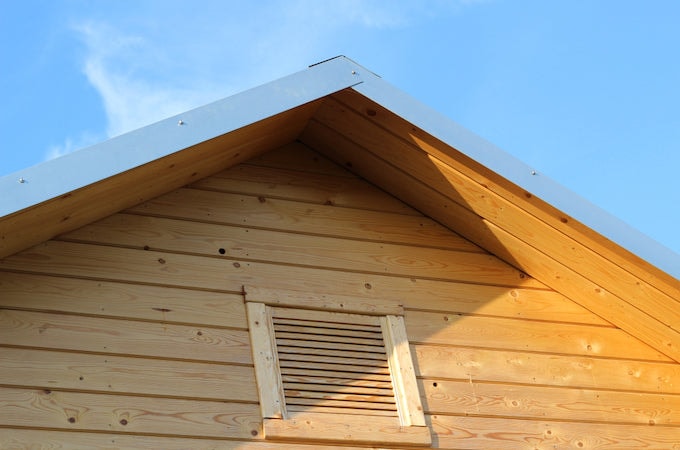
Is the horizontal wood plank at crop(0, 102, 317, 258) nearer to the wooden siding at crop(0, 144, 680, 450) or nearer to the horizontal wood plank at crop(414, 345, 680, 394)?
the wooden siding at crop(0, 144, 680, 450)

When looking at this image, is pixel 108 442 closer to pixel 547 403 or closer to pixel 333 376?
pixel 333 376

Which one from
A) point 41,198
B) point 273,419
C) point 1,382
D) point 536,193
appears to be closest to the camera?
point 41,198

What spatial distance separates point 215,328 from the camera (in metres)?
4.52

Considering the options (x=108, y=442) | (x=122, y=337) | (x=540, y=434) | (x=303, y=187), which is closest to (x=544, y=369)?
(x=540, y=434)

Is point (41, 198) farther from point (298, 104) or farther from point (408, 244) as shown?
point (408, 244)

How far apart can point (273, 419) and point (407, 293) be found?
1026 mm

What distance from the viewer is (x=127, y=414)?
412 centimetres

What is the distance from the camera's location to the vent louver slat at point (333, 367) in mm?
4508

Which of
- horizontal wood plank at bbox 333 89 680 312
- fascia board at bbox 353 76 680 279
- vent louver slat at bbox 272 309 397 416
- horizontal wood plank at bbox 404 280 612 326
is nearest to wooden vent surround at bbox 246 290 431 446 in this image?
vent louver slat at bbox 272 309 397 416

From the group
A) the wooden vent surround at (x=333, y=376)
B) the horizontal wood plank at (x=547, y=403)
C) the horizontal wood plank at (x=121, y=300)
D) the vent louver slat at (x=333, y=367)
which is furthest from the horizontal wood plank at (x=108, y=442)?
the horizontal wood plank at (x=547, y=403)

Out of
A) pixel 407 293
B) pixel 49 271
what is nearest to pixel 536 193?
pixel 407 293

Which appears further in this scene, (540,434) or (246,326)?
(540,434)

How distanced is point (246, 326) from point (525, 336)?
4.53ft

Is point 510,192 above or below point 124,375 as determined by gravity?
above
